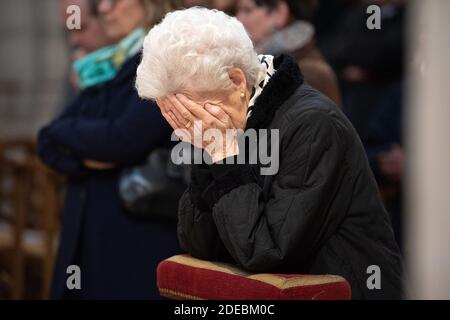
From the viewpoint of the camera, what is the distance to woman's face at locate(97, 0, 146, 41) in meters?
3.68

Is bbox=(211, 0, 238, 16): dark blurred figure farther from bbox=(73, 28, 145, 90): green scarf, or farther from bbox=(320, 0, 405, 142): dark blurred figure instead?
bbox=(320, 0, 405, 142): dark blurred figure

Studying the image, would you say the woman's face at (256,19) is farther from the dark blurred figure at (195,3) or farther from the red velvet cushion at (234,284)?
the red velvet cushion at (234,284)

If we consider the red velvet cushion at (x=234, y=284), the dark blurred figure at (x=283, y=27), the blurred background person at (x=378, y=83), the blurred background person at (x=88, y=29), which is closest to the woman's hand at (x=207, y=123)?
the red velvet cushion at (x=234, y=284)

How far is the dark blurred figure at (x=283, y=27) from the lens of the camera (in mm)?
3346

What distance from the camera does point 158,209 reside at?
3455 mm

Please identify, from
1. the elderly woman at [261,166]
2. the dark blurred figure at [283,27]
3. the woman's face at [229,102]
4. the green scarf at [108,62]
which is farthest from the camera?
the green scarf at [108,62]

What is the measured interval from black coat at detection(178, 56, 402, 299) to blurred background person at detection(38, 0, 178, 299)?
1.07 metres

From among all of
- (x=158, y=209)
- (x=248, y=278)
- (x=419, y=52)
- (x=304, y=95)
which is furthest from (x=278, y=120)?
(x=158, y=209)

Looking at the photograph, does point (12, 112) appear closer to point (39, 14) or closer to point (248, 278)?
point (39, 14)

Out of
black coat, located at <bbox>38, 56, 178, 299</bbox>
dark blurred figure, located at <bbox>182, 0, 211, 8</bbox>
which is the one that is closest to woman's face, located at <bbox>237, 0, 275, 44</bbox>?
dark blurred figure, located at <bbox>182, 0, 211, 8</bbox>

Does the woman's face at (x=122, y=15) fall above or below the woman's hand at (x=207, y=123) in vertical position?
above

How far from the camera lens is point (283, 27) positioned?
3.54 metres

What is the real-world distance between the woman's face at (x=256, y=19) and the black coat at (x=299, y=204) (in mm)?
1123

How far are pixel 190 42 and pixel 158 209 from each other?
3.98ft
